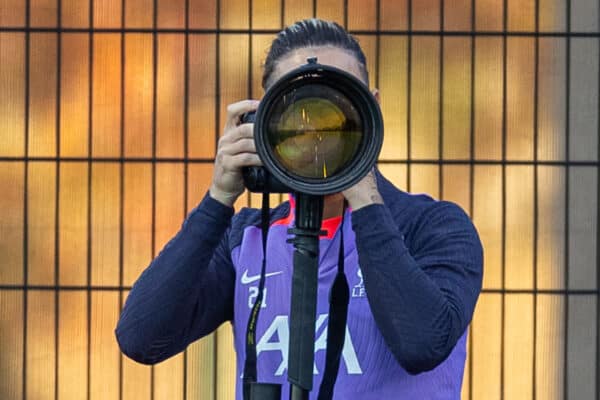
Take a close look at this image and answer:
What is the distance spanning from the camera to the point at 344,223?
1536mm

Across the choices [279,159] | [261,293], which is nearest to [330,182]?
[279,159]

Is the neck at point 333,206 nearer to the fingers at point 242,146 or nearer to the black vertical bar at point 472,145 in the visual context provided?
the fingers at point 242,146

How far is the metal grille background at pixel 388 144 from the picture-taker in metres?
4.07

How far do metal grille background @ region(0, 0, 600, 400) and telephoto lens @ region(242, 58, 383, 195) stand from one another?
2806mm

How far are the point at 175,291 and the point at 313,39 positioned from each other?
0.40 meters

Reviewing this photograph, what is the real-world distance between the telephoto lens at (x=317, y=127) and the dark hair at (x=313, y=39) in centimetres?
24

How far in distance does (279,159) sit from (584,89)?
10.1 feet

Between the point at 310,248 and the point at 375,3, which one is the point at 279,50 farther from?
the point at 375,3

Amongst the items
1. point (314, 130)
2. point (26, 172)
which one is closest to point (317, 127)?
point (314, 130)

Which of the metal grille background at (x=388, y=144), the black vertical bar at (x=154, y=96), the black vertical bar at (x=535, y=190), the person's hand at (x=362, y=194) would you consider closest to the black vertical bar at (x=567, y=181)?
the metal grille background at (x=388, y=144)

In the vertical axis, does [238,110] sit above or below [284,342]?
above

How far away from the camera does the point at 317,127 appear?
1.27m

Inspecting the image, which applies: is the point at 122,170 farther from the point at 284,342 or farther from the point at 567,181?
the point at 284,342

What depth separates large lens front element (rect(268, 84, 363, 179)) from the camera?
4.11ft
